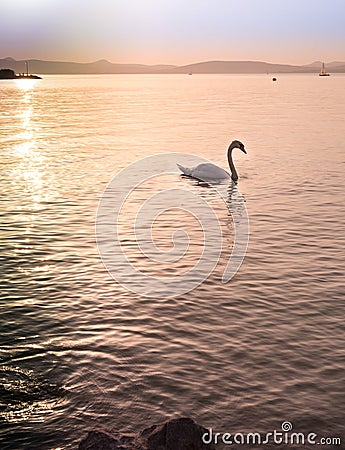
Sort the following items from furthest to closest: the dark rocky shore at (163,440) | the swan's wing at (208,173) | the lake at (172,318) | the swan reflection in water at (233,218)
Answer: the swan's wing at (208,173) < the swan reflection in water at (233,218) < the lake at (172,318) < the dark rocky shore at (163,440)

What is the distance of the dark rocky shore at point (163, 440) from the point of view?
5570mm

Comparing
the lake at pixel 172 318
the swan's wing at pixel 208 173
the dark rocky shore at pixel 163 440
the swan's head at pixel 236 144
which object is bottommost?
the lake at pixel 172 318

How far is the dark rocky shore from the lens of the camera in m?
5.57

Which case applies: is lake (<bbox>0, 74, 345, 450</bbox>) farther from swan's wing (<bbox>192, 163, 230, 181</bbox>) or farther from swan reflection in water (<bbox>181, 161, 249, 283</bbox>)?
swan's wing (<bbox>192, 163, 230, 181</bbox>)

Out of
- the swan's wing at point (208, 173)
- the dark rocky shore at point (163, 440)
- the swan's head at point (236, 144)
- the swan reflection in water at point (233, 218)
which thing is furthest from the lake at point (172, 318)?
the swan's head at point (236, 144)

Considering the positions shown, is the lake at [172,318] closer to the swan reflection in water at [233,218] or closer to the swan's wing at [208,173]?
the swan reflection in water at [233,218]

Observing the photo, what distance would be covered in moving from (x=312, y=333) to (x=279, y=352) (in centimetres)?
95

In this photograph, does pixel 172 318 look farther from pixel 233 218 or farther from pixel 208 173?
pixel 208 173

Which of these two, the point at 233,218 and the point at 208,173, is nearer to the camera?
the point at 233,218

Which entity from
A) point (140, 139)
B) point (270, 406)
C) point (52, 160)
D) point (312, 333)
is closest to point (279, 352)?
point (312, 333)

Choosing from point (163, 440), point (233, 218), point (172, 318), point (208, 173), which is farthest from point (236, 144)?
point (163, 440)

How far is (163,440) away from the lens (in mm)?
5668

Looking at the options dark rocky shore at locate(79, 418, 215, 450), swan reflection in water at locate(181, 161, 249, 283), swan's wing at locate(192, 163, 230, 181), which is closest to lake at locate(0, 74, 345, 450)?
swan reflection in water at locate(181, 161, 249, 283)

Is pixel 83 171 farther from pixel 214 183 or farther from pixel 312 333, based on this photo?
pixel 312 333
